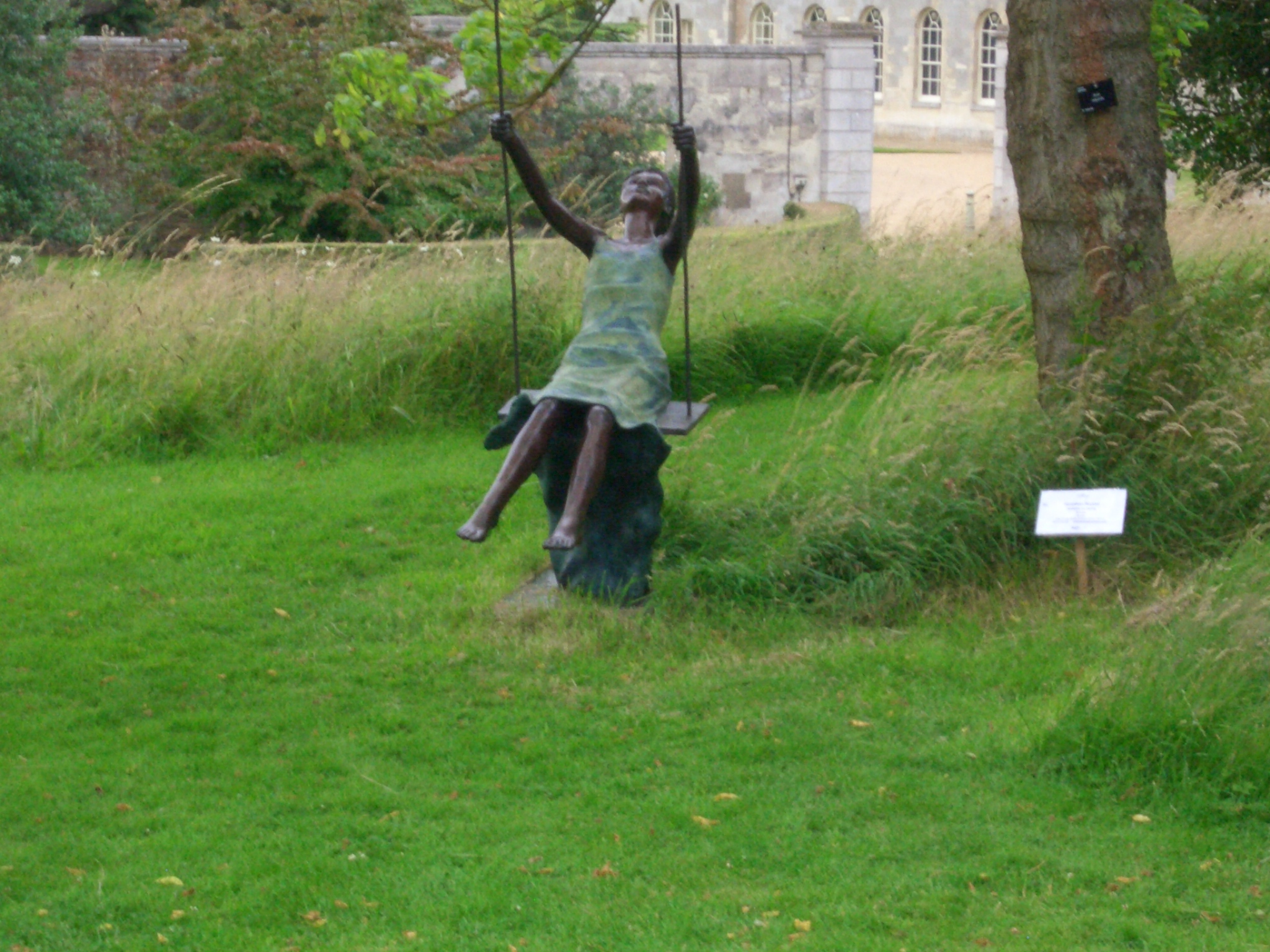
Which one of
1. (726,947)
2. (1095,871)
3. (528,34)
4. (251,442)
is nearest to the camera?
(726,947)

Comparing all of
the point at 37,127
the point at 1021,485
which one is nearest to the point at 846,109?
the point at 37,127

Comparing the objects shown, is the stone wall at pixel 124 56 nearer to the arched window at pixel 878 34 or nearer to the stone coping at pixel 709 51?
the stone coping at pixel 709 51

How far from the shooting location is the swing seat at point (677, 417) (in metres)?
6.85

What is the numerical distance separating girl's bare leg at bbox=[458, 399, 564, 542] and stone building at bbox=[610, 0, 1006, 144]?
40.3 metres

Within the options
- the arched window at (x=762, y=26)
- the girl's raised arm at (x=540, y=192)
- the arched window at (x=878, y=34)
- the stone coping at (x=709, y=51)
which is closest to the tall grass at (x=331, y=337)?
the girl's raised arm at (x=540, y=192)

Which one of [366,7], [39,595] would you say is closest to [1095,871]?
[39,595]

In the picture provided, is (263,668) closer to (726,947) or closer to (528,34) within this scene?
(726,947)

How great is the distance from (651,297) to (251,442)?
13.4 ft

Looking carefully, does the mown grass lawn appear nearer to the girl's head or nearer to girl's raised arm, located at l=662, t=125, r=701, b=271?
girl's raised arm, located at l=662, t=125, r=701, b=271

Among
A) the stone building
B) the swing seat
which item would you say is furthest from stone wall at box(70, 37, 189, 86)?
the stone building

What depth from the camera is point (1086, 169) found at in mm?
7324

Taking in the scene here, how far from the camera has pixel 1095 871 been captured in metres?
4.37

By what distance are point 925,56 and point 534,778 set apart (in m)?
44.9

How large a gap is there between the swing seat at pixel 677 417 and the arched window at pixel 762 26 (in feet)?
146
